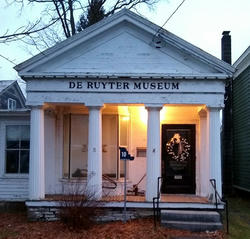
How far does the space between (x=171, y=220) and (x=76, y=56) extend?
17.9ft

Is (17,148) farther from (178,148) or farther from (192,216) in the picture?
(192,216)

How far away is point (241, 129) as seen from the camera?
18.4 m

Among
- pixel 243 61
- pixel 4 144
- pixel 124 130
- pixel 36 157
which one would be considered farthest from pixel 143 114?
pixel 243 61

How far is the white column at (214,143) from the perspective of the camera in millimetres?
11945

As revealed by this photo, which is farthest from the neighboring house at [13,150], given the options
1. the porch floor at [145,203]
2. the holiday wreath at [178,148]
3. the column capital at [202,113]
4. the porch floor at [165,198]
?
the column capital at [202,113]

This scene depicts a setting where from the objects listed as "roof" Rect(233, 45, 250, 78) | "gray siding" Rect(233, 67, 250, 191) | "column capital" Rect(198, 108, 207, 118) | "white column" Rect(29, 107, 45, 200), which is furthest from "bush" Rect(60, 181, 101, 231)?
"roof" Rect(233, 45, 250, 78)

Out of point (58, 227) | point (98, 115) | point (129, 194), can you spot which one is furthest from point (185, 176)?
point (58, 227)

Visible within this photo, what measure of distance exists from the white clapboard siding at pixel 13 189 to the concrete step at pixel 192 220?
496 cm

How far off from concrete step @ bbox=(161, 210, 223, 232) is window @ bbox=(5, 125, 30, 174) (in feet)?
17.4

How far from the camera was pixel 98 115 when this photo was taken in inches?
481

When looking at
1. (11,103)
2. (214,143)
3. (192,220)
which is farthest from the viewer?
(11,103)

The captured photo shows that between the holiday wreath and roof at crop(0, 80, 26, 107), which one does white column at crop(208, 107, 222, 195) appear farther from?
roof at crop(0, 80, 26, 107)

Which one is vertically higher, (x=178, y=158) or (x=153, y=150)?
(x=153, y=150)

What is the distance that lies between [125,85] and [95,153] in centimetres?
217
